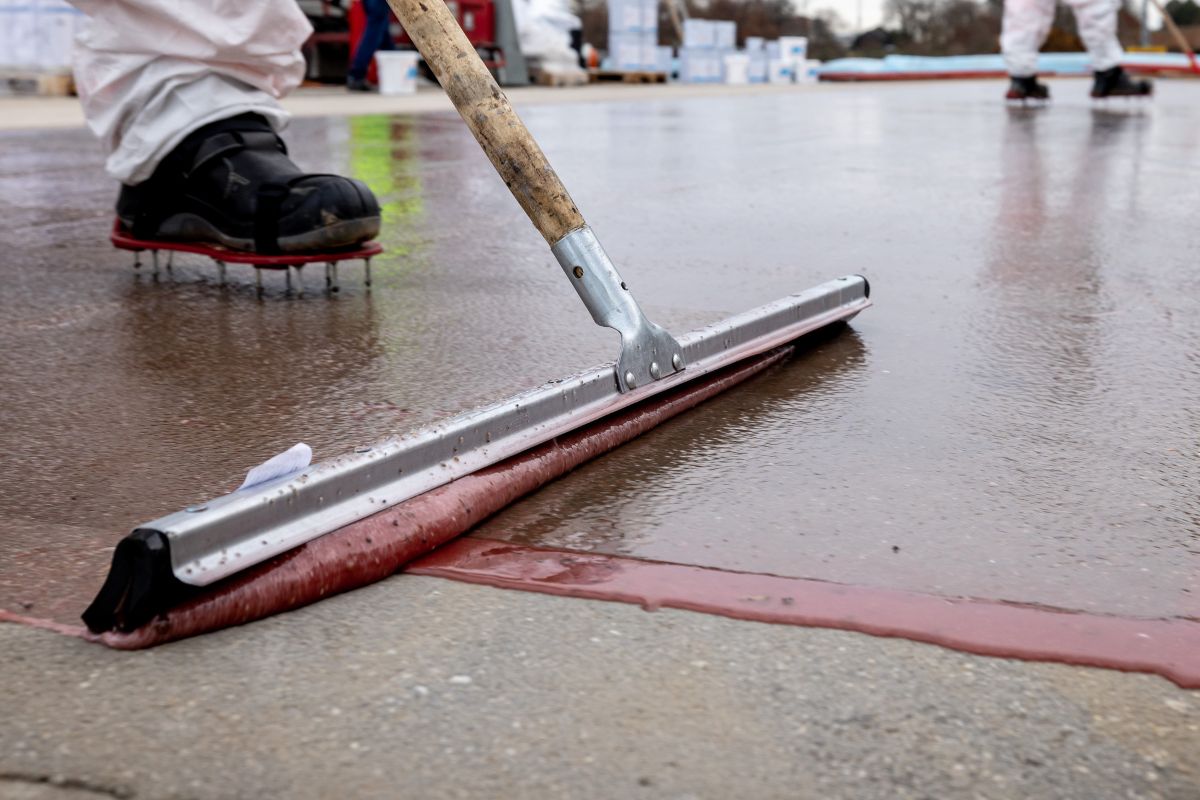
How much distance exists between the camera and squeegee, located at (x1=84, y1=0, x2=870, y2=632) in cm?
122

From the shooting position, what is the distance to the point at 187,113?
2.85m

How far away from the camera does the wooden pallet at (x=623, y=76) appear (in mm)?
18825

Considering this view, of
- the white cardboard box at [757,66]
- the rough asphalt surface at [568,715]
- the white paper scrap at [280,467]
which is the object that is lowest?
the rough asphalt surface at [568,715]

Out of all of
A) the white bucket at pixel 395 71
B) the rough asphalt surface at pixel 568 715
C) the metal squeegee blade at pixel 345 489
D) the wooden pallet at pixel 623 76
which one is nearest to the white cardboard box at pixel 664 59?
the wooden pallet at pixel 623 76

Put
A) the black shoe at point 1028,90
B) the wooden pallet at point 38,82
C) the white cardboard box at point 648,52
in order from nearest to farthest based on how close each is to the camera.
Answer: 1. the wooden pallet at point 38,82
2. the black shoe at point 1028,90
3. the white cardboard box at point 648,52

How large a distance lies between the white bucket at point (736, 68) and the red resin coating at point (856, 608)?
20.8 metres

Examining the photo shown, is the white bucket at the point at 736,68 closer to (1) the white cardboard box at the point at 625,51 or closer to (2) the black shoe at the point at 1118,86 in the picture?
(1) the white cardboard box at the point at 625,51

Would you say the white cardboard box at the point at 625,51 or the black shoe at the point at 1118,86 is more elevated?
the white cardboard box at the point at 625,51

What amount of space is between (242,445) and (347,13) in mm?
15482

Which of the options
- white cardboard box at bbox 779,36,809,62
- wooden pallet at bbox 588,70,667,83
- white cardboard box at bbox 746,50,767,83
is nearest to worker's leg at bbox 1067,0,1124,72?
wooden pallet at bbox 588,70,667,83

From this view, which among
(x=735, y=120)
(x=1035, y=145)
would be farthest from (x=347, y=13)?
(x=1035, y=145)

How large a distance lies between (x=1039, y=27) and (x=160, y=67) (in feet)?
31.0

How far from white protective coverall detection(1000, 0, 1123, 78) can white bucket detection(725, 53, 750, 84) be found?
414 inches

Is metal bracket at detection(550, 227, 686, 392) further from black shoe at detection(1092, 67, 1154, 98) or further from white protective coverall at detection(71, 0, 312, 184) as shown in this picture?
black shoe at detection(1092, 67, 1154, 98)
